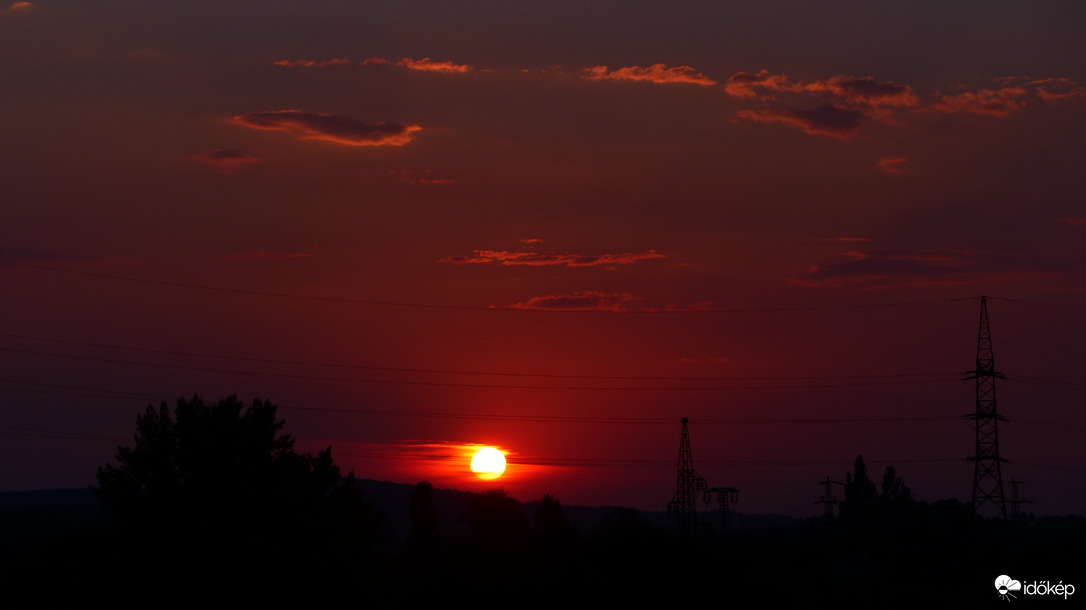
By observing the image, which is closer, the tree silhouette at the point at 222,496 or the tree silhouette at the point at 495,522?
the tree silhouette at the point at 222,496

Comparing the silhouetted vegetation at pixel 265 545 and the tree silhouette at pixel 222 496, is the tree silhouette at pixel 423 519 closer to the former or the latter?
the silhouetted vegetation at pixel 265 545

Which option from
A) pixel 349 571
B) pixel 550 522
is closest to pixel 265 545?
pixel 349 571

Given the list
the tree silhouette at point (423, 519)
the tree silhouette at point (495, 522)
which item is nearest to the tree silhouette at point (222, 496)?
the tree silhouette at point (495, 522)

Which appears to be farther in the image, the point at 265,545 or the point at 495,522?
the point at 495,522

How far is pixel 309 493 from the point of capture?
244 feet

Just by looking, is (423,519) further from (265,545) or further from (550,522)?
(265,545)

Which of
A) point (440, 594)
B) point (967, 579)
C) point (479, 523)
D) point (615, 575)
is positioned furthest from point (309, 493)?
point (479, 523)

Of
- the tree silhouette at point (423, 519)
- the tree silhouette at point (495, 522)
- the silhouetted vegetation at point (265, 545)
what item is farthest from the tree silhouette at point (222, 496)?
the tree silhouette at point (423, 519)

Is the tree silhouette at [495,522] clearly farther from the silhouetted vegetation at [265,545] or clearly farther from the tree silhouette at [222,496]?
the tree silhouette at [222,496]

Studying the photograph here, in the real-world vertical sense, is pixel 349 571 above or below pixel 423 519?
below

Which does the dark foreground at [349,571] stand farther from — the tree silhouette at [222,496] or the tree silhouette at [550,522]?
the tree silhouette at [550,522]

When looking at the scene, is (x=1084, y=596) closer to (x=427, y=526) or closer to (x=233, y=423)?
(x=233, y=423)

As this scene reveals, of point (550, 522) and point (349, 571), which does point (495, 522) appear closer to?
point (550, 522)

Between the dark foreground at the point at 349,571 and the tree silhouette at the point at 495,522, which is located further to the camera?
the tree silhouette at the point at 495,522
